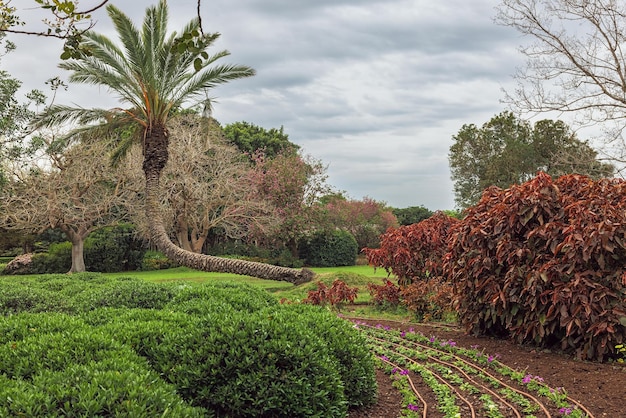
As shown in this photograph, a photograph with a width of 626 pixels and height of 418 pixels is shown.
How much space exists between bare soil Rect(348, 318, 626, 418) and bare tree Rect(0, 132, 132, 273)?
15681mm

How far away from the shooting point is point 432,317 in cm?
870

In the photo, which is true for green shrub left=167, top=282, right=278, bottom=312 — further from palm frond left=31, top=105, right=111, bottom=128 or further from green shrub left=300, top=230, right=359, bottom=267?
green shrub left=300, top=230, right=359, bottom=267

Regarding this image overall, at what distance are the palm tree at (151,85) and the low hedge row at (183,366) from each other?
440 inches

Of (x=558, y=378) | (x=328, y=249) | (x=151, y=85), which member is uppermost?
(x=151, y=85)

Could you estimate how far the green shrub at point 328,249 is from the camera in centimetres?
2492

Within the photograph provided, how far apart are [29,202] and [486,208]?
1678 centimetres

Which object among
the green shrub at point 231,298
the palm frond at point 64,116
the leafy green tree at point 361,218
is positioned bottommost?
the green shrub at point 231,298

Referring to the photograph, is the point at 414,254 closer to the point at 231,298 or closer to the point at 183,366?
the point at 231,298

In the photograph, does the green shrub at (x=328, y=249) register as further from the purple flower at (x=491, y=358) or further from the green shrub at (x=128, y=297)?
the purple flower at (x=491, y=358)

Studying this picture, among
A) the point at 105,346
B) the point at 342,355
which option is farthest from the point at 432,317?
the point at 105,346

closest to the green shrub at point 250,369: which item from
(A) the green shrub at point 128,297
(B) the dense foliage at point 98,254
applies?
(A) the green shrub at point 128,297

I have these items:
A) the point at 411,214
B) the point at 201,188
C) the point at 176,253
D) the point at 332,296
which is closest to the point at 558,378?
the point at 332,296

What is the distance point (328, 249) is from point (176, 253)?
32.4 ft

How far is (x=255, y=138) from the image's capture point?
3127 centimetres
